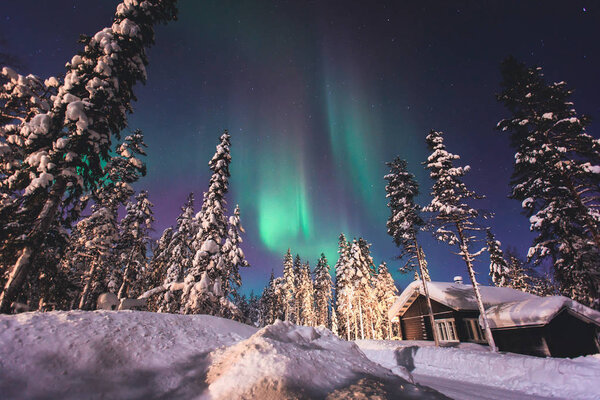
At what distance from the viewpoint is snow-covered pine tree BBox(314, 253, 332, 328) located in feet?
172

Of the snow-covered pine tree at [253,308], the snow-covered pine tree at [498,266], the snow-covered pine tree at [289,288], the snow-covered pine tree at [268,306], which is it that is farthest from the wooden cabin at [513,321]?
the snow-covered pine tree at [253,308]

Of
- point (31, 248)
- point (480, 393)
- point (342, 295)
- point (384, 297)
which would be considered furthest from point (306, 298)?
point (31, 248)

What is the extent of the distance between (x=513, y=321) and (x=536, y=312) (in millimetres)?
1610

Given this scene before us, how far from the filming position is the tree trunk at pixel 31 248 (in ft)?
23.7

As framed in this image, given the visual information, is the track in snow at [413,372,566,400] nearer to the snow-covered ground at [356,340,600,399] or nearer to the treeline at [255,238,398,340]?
the snow-covered ground at [356,340,600,399]

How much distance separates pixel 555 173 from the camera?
14141 millimetres

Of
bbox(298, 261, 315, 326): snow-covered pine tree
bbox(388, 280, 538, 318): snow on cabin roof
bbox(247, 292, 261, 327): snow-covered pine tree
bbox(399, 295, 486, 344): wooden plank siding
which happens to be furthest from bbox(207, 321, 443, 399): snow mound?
bbox(247, 292, 261, 327): snow-covered pine tree

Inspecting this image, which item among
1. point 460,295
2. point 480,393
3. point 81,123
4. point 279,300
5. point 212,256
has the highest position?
point 81,123

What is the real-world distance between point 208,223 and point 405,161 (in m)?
19.2

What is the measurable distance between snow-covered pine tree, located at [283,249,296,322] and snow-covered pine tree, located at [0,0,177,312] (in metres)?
43.2

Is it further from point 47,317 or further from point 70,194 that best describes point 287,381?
point 70,194

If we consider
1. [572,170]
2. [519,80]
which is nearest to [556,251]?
[572,170]

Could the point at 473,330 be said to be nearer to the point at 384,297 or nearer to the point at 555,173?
the point at 555,173

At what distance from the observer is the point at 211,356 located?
4012mm
